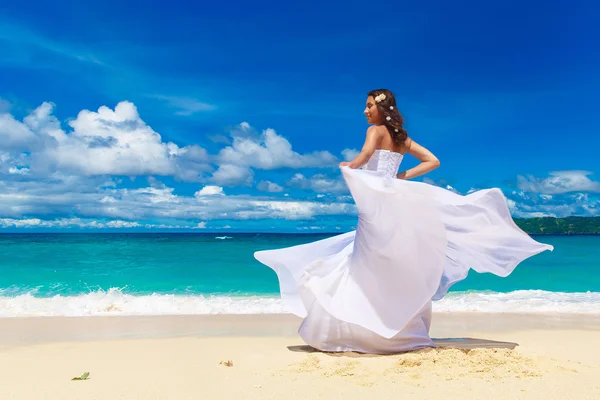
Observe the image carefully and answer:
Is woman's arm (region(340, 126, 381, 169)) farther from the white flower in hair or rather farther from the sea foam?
the sea foam

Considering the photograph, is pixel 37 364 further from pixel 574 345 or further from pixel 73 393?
pixel 574 345

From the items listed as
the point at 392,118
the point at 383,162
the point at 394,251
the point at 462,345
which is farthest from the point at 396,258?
the point at 462,345

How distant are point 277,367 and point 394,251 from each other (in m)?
1.54

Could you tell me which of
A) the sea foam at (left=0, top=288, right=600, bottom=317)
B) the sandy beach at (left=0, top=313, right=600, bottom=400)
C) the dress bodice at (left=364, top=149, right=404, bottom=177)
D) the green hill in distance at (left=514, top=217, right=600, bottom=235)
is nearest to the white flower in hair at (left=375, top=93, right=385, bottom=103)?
the dress bodice at (left=364, top=149, right=404, bottom=177)

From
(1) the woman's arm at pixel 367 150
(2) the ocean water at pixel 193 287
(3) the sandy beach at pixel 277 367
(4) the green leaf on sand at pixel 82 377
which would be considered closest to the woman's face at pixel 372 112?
(1) the woman's arm at pixel 367 150

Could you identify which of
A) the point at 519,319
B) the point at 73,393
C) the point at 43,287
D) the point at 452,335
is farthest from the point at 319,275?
the point at 43,287

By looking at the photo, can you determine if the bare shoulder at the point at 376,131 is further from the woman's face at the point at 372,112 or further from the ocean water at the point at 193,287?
the ocean water at the point at 193,287

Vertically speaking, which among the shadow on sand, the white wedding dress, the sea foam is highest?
the white wedding dress

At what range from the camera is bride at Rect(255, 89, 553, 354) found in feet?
17.1

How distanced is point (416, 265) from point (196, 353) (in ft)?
9.00

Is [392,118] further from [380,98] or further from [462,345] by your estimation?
[462,345]

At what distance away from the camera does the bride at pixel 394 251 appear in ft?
17.1

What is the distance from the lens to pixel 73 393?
14.6 ft

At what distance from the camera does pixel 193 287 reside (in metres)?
18.2
